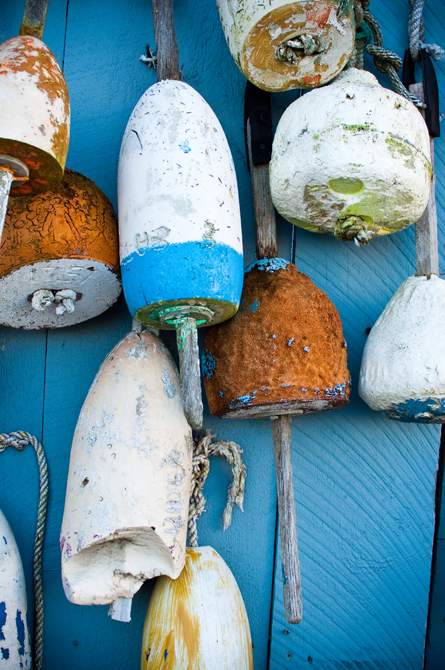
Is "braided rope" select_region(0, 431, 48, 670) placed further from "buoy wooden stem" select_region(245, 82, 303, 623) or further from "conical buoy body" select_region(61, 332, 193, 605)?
"buoy wooden stem" select_region(245, 82, 303, 623)

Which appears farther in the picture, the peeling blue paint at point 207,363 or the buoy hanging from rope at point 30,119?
the peeling blue paint at point 207,363

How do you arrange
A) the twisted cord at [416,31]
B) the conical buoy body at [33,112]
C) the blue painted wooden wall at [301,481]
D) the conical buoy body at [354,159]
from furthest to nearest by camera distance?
the twisted cord at [416,31] → the blue painted wooden wall at [301,481] → the conical buoy body at [354,159] → the conical buoy body at [33,112]

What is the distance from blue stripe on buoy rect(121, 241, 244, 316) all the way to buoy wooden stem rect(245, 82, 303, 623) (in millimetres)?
160

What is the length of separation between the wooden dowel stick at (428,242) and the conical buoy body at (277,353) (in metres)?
0.18

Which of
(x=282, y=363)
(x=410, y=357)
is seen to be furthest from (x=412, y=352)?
(x=282, y=363)

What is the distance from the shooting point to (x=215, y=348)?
0.81m

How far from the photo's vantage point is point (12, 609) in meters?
0.76

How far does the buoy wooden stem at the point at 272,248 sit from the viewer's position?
2.48ft

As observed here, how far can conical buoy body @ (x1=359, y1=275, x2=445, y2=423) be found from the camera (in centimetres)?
75

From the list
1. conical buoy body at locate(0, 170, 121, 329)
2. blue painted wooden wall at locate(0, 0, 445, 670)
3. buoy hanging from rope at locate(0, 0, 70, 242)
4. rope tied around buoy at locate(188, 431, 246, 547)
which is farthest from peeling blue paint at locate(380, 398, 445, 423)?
buoy hanging from rope at locate(0, 0, 70, 242)

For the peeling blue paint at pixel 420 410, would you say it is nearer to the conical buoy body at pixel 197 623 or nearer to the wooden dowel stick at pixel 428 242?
the wooden dowel stick at pixel 428 242

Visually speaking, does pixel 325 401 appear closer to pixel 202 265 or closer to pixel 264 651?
pixel 202 265

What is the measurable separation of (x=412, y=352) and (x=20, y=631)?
0.68 m

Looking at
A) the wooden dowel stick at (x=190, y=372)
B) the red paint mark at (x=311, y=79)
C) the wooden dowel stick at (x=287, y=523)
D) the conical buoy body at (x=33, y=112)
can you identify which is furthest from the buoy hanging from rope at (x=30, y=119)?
the wooden dowel stick at (x=287, y=523)
